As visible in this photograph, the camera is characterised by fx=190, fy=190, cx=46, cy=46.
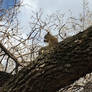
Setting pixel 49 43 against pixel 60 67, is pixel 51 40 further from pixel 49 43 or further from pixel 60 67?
pixel 60 67

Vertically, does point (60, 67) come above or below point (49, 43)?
below

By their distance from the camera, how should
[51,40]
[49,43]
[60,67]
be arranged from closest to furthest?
[60,67]
[49,43]
[51,40]

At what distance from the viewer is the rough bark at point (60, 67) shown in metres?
1.47

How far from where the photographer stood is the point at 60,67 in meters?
1.55

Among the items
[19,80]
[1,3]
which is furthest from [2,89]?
[1,3]

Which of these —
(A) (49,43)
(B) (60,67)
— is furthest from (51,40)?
(B) (60,67)

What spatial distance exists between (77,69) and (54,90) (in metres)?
0.31

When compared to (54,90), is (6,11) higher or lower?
higher

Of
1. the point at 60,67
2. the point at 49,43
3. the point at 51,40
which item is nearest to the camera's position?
the point at 60,67

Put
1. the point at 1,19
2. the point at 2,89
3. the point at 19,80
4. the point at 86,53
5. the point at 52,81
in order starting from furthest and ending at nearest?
the point at 1,19 < the point at 2,89 < the point at 19,80 < the point at 52,81 < the point at 86,53

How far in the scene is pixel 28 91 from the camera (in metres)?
1.67

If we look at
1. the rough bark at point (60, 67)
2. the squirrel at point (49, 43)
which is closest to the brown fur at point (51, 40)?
the squirrel at point (49, 43)

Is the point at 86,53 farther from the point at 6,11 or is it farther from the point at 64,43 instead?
the point at 6,11

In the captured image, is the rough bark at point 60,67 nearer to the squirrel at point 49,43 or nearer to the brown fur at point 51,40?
the squirrel at point 49,43
